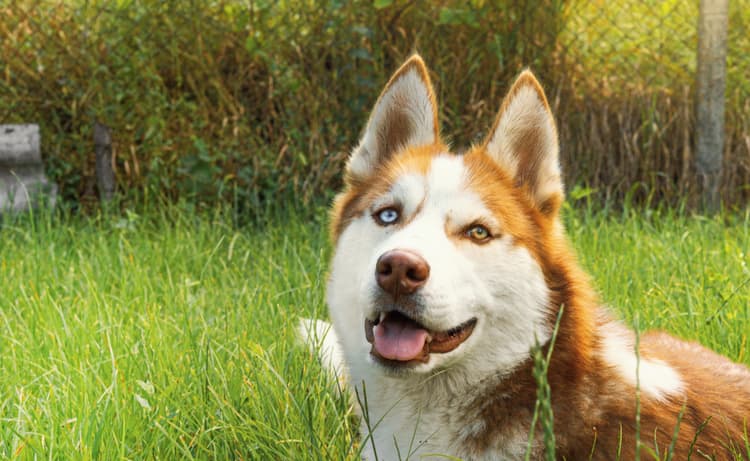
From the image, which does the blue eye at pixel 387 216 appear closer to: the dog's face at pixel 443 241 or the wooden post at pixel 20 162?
the dog's face at pixel 443 241

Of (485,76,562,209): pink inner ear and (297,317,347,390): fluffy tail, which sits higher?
(485,76,562,209): pink inner ear

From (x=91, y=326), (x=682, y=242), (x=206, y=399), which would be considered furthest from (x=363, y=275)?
(x=682, y=242)

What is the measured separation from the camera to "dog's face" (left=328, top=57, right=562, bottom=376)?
223 cm

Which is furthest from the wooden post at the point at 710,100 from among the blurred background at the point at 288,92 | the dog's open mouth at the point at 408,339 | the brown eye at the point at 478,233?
the dog's open mouth at the point at 408,339

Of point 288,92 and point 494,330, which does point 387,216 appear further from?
point 288,92

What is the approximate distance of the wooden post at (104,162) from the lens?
5777mm

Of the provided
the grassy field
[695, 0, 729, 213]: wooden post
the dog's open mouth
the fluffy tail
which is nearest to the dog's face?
the dog's open mouth

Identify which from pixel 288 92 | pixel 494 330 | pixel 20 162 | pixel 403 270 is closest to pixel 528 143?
pixel 494 330

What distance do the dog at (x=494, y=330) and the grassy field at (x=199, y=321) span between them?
0.90 ft

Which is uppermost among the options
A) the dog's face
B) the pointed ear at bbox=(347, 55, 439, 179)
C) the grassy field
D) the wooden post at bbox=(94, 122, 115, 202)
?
the pointed ear at bbox=(347, 55, 439, 179)

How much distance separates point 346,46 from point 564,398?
4046 millimetres

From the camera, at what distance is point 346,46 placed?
19.0 feet

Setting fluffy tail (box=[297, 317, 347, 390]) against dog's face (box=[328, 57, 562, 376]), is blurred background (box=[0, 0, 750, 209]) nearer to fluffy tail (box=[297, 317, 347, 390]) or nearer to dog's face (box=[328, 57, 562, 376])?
fluffy tail (box=[297, 317, 347, 390])

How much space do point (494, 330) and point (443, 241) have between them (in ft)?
1.02
